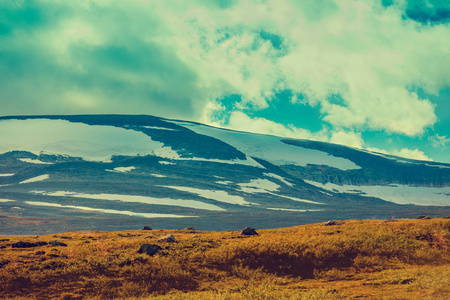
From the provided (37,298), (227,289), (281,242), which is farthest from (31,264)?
(281,242)

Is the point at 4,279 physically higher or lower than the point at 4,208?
higher

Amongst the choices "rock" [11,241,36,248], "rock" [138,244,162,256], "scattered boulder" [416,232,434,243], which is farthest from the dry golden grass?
"rock" [11,241,36,248]

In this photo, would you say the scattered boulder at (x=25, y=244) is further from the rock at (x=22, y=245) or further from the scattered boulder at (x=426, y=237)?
the scattered boulder at (x=426, y=237)

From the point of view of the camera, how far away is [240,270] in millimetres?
24078

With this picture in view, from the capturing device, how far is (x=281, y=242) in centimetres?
2759

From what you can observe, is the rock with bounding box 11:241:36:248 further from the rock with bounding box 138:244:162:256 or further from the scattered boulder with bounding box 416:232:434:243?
the scattered boulder with bounding box 416:232:434:243

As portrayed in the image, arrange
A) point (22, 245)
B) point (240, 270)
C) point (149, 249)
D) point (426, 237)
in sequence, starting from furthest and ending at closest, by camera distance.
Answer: point (426, 237)
point (22, 245)
point (149, 249)
point (240, 270)

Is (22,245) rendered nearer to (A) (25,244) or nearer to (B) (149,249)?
(A) (25,244)

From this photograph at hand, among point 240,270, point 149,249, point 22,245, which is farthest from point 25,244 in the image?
point 240,270

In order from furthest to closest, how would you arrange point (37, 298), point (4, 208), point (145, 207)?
point (145, 207) < point (4, 208) < point (37, 298)

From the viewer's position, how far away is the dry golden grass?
20.5 metres

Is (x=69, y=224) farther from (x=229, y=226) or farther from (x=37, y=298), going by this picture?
(x=37, y=298)

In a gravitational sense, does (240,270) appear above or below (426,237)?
below

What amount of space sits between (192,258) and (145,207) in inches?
6437
